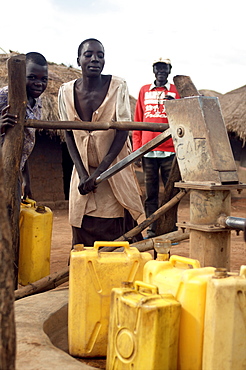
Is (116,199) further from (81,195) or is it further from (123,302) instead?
(123,302)

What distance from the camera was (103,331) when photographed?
7.54 ft

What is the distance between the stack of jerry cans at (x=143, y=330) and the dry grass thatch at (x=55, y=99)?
834 cm

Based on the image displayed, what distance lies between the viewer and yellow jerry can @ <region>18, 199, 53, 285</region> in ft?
13.2

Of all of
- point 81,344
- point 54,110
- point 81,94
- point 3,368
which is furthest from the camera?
point 54,110

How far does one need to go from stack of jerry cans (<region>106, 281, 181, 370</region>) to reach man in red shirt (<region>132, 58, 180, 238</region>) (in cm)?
406

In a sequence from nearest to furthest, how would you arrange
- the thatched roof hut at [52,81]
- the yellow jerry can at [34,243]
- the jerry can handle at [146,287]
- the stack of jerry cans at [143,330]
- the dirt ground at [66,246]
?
the stack of jerry cans at [143,330] < the jerry can handle at [146,287] < the yellow jerry can at [34,243] < the dirt ground at [66,246] < the thatched roof hut at [52,81]

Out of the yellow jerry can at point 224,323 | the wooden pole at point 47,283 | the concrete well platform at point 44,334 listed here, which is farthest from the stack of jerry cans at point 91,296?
the wooden pole at point 47,283

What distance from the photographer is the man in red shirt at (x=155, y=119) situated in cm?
596

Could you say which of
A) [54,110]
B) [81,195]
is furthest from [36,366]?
[54,110]

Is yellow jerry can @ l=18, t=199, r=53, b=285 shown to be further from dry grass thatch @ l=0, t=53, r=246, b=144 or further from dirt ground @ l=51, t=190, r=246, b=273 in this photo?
dry grass thatch @ l=0, t=53, r=246, b=144

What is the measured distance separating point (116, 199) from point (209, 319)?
7.69ft

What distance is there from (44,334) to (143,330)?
66 cm

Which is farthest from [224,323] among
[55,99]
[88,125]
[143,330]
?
[55,99]

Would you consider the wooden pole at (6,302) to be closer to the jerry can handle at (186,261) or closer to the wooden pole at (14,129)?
the jerry can handle at (186,261)
